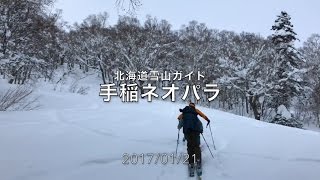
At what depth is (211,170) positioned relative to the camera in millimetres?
10391

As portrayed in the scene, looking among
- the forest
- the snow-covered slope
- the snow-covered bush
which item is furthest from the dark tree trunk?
the snow-covered bush

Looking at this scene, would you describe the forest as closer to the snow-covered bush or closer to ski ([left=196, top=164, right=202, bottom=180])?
the snow-covered bush

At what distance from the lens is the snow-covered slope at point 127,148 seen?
9656 millimetres

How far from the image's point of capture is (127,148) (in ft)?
38.2

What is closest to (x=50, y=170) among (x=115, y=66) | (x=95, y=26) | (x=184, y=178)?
(x=184, y=178)

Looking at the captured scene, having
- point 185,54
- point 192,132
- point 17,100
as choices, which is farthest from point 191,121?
point 185,54

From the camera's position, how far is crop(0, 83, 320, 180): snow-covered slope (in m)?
9.66

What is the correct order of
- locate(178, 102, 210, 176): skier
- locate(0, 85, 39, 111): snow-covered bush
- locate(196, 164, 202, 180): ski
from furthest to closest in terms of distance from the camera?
locate(0, 85, 39, 111): snow-covered bush, locate(178, 102, 210, 176): skier, locate(196, 164, 202, 180): ski

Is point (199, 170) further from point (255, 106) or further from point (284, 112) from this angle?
point (255, 106)

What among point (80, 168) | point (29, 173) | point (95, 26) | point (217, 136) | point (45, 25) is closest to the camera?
point (29, 173)

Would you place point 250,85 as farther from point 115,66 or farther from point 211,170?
point 211,170

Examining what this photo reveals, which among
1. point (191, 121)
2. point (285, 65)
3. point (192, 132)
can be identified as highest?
point (285, 65)

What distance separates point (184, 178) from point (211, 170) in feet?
3.21

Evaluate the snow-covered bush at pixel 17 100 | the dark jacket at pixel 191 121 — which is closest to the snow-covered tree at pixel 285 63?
the snow-covered bush at pixel 17 100
